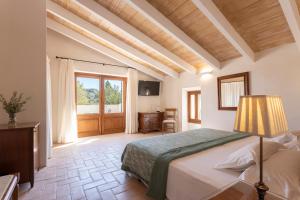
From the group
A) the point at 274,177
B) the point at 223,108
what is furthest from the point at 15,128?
the point at 223,108

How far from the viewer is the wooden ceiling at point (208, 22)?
2.62 metres

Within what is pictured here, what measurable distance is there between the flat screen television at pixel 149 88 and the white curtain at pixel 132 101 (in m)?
0.29

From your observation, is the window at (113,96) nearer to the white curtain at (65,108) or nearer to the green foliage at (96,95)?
the green foliage at (96,95)

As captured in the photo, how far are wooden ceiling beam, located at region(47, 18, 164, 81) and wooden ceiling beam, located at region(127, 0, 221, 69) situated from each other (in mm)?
2360

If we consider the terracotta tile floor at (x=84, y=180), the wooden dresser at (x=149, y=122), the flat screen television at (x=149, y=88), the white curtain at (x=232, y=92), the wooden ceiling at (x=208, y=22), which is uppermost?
Result: the wooden ceiling at (x=208, y=22)

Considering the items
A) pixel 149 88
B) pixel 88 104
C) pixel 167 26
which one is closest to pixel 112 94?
pixel 88 104

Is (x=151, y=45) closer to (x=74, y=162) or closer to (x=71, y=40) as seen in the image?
(x=71, y=40)

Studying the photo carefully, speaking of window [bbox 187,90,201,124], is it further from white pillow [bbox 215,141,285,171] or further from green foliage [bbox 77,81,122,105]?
white pillow [bbox 215,141,285,171]

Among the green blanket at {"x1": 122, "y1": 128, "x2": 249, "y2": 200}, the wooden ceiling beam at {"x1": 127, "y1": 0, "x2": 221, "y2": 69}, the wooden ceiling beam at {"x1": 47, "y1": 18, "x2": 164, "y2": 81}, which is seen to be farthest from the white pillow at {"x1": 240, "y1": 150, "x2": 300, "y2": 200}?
the wooden ceiling beam at {"x1": 47, "y1": 18, "x2": 164, "y2": 81}

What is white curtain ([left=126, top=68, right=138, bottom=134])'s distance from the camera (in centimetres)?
575

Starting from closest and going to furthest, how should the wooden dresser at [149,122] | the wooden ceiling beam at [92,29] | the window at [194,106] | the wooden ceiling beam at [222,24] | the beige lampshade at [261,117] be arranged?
the beige lampshade at [261,117] → the wooden ceiling beam at [222,24] → the wooden ceiling beam at [92,29] → the window at [194,106] → the wooden dresser at [149,122]

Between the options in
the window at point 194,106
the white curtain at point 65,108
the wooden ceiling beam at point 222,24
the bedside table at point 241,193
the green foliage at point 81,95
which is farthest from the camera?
the window at point 194,106

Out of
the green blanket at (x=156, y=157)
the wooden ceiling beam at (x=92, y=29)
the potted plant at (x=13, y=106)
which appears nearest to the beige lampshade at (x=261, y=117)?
the green blanket at (x=156, y=157)

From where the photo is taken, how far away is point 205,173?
4.66 feet
